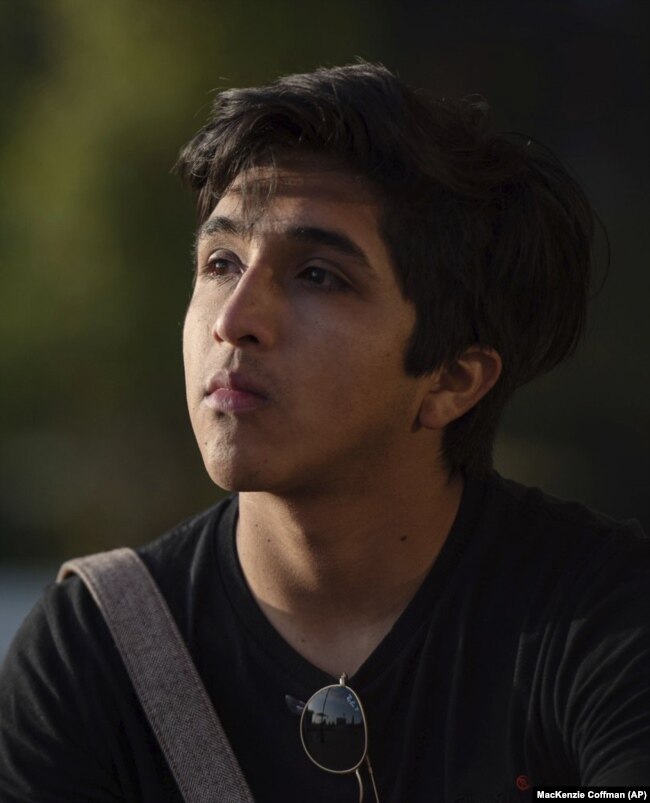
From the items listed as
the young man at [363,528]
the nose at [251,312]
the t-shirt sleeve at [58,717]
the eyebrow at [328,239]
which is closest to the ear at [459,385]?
the young man at [363,528]

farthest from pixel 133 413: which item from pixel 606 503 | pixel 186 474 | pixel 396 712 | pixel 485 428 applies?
pixel 396 712

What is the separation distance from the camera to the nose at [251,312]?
2588 millimetres

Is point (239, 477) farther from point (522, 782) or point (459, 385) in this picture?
point (522, 782)

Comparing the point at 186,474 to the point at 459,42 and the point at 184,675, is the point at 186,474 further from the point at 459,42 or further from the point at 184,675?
the point at 184,675

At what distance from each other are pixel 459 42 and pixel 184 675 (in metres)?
3.28

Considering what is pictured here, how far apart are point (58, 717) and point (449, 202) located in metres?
1.28

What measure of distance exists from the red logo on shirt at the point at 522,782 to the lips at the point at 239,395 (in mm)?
831

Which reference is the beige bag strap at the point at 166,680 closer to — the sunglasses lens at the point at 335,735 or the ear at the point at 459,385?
the sunglasses lens at the point at 335,735

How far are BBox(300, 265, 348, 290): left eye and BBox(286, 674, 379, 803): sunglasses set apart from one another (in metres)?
0.79

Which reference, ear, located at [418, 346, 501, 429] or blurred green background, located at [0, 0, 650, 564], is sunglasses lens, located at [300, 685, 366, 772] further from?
blurred green background, located at [0, 0, 650, 564]

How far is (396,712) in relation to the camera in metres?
2.67

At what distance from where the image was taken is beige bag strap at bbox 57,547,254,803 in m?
2.62

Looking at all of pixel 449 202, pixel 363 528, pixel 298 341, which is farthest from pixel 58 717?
pixel 449 202

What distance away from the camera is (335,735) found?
2639mm
